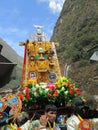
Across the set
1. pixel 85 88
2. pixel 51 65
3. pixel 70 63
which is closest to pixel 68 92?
pixel 51 65

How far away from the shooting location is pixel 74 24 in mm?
98000

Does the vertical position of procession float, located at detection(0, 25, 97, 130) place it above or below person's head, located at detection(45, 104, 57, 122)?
above

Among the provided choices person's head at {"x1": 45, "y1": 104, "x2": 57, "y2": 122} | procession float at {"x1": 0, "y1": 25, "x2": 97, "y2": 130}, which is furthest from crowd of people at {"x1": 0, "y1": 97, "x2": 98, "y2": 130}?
procession float at {"x1": 0, "y1": 25, "x2": 97, "y2": 130}

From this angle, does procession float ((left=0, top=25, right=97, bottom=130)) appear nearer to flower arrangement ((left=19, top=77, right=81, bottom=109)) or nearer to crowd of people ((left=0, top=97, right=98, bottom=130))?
flower arrangement ((left=19, top=77, right=81, bottom=109))

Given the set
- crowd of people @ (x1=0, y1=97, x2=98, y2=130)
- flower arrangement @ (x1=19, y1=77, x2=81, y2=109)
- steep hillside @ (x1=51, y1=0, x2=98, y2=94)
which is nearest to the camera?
crowd of people @ (x1=0, y1=97, x2=98, y2=130)

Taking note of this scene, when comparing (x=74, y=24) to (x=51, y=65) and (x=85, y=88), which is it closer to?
(x=85, y=88)

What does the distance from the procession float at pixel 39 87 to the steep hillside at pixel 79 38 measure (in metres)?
43.2

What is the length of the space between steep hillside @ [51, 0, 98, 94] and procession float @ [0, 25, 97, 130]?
4323 cm

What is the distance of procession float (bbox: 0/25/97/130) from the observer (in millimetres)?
7027

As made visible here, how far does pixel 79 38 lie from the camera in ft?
290

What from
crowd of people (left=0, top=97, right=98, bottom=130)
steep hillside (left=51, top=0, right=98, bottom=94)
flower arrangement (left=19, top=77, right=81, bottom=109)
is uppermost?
steep hillside (left=51, top=0, right=98, bottom=94)

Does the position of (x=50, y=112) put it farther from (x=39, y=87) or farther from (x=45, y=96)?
(x=39, y=87)

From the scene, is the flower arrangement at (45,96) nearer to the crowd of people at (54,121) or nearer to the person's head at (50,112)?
the crowd of people at (54,121)

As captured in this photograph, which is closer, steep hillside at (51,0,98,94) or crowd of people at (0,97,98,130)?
crowd of people at (0,97,98,130)
